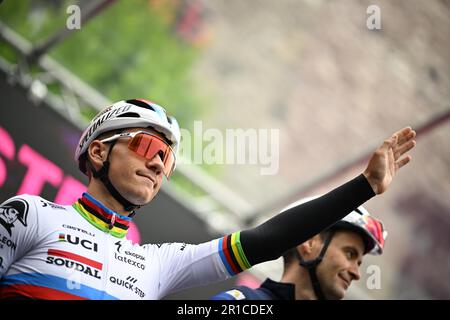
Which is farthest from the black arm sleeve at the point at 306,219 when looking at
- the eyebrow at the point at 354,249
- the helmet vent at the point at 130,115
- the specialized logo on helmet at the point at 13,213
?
the eyebrow at the point at 354,249

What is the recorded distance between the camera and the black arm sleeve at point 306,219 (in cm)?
275

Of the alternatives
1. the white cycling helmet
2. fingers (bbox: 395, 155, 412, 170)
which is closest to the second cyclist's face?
the white cycling helmet

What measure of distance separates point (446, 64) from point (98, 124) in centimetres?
506

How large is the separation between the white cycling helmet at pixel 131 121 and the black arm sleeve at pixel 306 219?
678 mm

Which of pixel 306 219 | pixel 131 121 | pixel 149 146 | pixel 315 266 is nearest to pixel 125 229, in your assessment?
pixel 149 146

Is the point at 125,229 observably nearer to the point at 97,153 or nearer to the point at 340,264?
the point at 97,153

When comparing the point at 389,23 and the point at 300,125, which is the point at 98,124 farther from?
the point at 300,125

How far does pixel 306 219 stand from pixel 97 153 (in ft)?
3.25

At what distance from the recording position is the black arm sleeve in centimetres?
275

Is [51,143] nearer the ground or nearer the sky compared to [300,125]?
nearer the ground

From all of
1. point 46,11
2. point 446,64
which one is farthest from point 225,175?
point 446,64

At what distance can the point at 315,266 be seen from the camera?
13.6 feet

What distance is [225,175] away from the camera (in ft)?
38.4

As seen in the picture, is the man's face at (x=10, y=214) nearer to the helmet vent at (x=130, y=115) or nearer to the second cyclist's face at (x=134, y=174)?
the second cyclist's face at (x=134, y=174)
